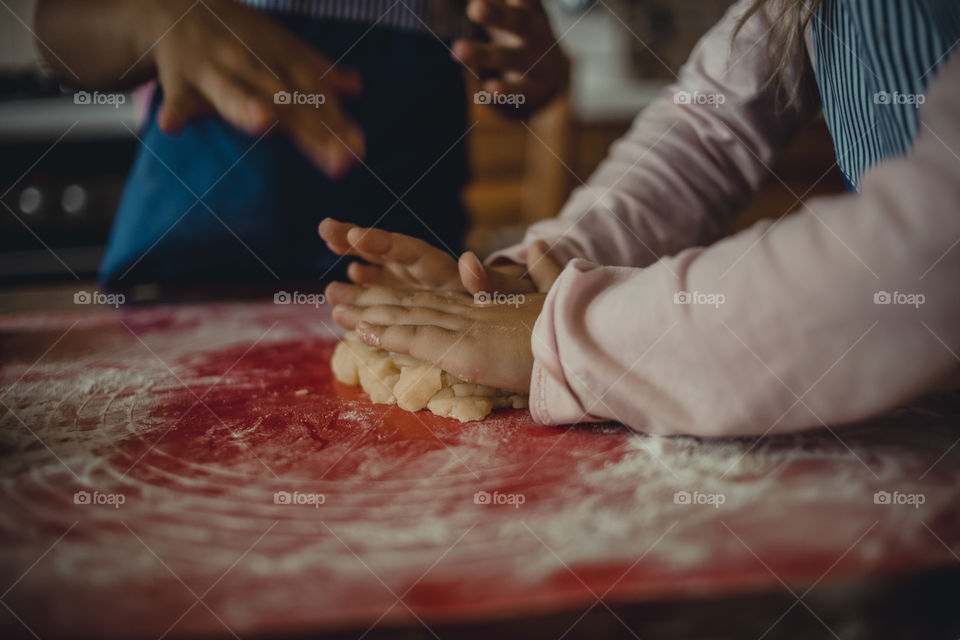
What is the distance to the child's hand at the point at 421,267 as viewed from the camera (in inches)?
34.2

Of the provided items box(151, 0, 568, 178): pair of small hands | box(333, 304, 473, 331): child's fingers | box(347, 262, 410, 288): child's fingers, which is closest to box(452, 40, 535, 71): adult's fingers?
box(151, 0, 568, 178): pair of small hands

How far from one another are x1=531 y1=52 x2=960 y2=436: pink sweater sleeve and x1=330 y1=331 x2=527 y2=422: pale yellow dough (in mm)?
96

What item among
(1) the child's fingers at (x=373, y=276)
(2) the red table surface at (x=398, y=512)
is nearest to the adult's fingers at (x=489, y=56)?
(1) the child's fingers at (x=373, y=276)

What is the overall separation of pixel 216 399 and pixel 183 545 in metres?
0.33

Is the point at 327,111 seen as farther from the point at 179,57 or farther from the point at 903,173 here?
the point at 903,173

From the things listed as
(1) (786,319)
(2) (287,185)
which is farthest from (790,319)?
(2) (287,185)

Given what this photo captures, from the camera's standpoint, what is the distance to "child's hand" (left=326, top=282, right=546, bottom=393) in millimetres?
724

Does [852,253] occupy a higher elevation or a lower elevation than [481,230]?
higher

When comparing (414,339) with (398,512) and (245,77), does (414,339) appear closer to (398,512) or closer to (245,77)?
(398,512)

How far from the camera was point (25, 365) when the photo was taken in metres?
0.96

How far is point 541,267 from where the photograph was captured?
94 cm

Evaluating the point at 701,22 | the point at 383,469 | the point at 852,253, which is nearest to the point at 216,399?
the point at 383,469

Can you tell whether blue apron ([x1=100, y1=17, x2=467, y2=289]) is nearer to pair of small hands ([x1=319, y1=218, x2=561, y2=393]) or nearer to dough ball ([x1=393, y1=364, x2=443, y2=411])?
pair of small hands ([x1=319, y1=218, x2=561, y2=393])

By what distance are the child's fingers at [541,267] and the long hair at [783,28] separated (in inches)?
13.7
